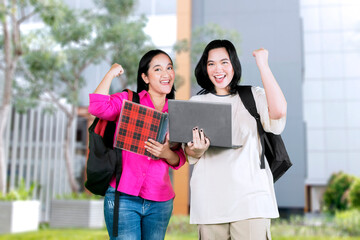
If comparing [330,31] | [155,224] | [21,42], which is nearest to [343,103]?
Result: [330,31]

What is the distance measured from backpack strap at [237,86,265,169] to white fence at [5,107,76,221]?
8.08 m

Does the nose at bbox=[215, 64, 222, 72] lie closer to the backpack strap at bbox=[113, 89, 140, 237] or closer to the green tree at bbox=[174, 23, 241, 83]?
the backpack strap at bbox=[113, 89, 140, 237]

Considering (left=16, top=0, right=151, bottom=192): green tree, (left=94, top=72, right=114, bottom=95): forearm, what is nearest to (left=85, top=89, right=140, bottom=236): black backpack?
(left=94, top=72, right=114, bottom=95): forearm

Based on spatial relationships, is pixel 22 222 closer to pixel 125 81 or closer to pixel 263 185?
pixel 125 81

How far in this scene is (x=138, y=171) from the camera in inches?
62.2

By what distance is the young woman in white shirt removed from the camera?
4.40 ft

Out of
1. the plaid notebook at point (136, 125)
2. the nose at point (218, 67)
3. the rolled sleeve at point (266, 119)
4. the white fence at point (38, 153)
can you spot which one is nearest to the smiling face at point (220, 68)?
the nose at point (218, 67)

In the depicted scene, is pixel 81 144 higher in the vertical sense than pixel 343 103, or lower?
lower

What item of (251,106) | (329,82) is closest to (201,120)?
(251,106)

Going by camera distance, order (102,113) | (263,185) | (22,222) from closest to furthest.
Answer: (263,185) < (102,113) < (22,222)

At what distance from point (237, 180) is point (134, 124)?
46 cm

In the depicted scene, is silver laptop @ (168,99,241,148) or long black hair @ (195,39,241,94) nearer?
silver laptop @ (168,99,241,148)

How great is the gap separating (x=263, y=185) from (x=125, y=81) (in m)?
6.00

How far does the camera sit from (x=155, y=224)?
1.58m
